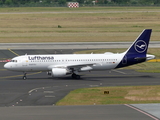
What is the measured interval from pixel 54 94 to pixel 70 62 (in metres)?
12.4

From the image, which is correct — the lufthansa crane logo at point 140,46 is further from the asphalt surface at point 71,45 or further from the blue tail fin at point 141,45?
the asphalt surface at point 71,45

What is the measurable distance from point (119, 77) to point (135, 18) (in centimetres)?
10618

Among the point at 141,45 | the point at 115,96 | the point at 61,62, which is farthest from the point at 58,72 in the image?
the point at 115,96

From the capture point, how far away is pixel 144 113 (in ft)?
93.2

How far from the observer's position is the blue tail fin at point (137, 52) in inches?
2090

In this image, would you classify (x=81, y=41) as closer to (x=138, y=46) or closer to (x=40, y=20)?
(x=138, y=46)

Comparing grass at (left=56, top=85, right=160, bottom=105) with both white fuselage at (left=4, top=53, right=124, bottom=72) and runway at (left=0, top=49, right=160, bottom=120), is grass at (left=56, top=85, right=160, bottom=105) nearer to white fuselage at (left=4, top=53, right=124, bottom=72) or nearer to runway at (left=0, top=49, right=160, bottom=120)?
runway at (left=0, top=49, right=160, bottom=120)

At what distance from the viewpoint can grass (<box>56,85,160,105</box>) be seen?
116 ft

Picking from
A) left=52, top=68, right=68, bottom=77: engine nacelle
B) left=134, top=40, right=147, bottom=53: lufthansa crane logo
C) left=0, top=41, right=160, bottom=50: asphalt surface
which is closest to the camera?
left=52, top=68, right=68, bottom=77: engine nacelle

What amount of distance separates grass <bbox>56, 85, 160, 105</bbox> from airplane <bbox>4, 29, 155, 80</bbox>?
867 centimetres

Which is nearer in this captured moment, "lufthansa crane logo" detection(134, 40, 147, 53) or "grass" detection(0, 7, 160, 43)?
"lufthansa crane logo" detection(134, 40, 147, 53)

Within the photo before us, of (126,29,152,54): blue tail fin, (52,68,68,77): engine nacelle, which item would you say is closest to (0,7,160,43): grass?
(126,29,152,54): blue tail fin

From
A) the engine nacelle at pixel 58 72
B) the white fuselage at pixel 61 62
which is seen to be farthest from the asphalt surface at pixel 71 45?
the engine nacelle at pixel 58 72

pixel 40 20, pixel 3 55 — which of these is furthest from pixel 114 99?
pixel 40 20
